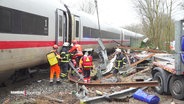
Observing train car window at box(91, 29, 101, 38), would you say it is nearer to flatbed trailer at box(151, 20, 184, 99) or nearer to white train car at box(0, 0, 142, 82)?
white train car at box(0, 0, 142, 82)

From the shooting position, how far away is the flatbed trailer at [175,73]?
7898 millimetres

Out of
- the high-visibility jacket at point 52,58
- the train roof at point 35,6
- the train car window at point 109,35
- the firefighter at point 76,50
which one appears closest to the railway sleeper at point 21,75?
the high-visibility jacket at point 52,58

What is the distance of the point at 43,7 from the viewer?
433 inches

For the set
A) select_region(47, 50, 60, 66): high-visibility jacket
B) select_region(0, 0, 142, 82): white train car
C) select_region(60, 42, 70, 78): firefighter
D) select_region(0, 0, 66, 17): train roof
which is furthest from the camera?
select_region(60, 42, 70, 78): firefighter

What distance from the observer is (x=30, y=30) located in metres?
9.93

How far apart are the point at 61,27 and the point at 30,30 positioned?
3019 millimetres

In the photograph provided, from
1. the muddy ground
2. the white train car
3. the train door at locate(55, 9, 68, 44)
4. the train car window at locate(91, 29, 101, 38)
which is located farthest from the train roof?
the train car window at locate(91, 29, 101, 38)

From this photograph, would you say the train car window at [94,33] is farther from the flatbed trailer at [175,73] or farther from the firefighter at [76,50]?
the flatbed trailer at [175,73]

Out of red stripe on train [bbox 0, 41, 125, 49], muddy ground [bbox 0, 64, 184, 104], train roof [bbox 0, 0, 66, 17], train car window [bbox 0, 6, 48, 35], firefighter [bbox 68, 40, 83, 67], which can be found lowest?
muddy ground [bbox 0, 64, 184, 104]

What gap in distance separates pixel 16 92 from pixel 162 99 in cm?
433

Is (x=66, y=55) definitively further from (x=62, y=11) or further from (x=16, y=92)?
(x=16, y=92)

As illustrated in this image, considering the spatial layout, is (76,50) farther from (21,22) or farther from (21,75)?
(21,22)

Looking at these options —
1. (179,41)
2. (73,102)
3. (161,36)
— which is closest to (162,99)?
(179,41)

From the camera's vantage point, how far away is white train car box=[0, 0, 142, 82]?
8336 millimetres
